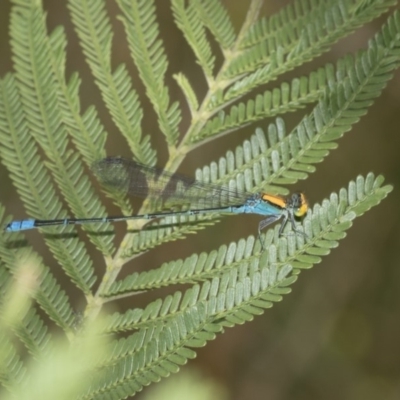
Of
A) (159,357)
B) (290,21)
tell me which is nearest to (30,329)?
(159,357)

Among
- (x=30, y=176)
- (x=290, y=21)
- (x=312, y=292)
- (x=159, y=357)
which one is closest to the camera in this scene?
(x=159, y=357)

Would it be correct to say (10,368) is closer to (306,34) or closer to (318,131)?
(318,131)

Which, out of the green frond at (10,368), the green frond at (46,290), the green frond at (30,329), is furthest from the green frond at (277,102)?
the green frond at (10,368)

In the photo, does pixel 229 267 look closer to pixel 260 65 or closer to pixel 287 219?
pixel 287 219

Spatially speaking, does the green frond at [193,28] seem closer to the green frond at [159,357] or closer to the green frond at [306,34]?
the green frond at [306,34]

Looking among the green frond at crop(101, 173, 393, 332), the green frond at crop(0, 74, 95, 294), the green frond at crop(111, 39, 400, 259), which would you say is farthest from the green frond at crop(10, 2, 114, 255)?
the green frond at crop(101, 173, 393, 332)

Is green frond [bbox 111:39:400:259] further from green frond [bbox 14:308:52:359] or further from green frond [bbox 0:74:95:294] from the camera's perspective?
green frond [bbox 14:308:52:359]
